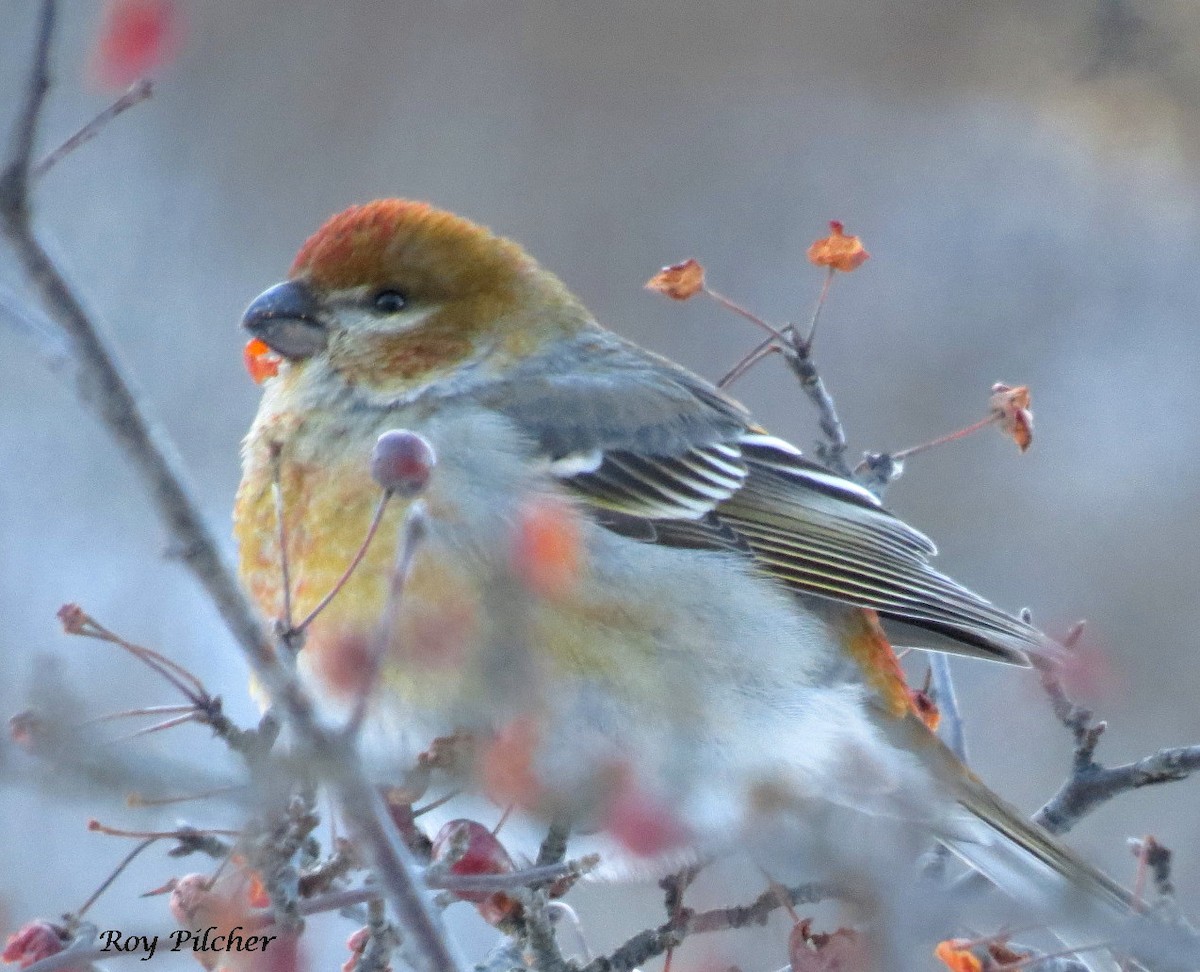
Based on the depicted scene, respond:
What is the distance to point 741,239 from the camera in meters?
6.24

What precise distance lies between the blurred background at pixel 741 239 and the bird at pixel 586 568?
6.78ft

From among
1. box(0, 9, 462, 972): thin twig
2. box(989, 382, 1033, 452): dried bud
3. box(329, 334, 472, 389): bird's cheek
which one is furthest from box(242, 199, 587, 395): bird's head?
box(0, 9, 462, 972): thin twig

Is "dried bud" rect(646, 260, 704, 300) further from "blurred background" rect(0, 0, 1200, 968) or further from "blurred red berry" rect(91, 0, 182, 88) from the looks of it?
"blurred background" rect(0, 0, 1200, 968)

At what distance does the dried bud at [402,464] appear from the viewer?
1.52m

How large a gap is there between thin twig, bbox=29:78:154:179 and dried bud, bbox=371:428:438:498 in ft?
1.30

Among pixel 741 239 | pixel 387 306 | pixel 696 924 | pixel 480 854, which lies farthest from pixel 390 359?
pixel 741 239

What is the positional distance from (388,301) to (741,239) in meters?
3.63

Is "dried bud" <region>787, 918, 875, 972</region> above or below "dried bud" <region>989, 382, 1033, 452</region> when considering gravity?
below

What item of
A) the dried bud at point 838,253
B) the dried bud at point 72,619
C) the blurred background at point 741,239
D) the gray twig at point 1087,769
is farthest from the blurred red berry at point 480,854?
the blurred background at point 741,239

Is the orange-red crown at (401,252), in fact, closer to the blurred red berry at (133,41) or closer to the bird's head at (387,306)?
the bird's head at (387,306)

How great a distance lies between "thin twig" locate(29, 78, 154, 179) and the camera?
3.53 ft

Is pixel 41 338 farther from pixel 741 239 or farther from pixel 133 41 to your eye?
pixel 741 239

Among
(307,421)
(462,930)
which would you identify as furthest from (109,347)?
(462,930)

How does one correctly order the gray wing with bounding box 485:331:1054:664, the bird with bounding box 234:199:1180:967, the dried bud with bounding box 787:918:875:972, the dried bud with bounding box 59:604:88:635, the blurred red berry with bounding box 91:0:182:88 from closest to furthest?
the blurred red berry with bounding box 91:0:182:88 < the dried bud with bounding box 59:604:88:635 < the dried bud with bounding box 787:918:875:972 < the bird with bounding box 234:199:1180:967 < the gray wing with bounding box 485:331:1054:664
